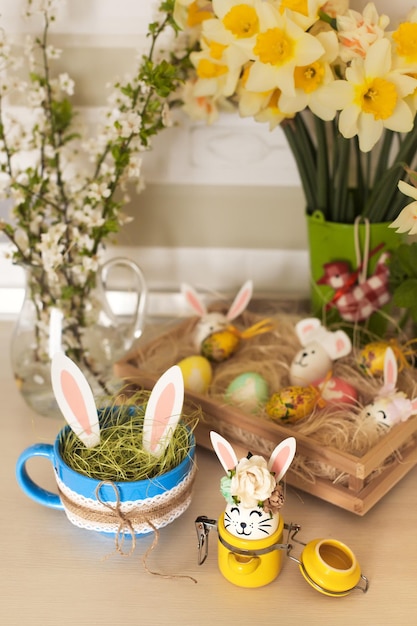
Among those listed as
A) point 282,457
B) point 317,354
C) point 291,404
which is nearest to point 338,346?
point 317,354

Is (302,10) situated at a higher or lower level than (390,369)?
higher

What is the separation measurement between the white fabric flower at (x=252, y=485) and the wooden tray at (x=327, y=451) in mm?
113

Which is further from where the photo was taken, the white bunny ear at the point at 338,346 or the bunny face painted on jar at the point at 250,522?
the white bunny ear at the point at 338,346

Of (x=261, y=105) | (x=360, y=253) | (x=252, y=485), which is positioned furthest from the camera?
(x=360, y=253)

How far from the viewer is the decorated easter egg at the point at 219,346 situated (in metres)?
1.02

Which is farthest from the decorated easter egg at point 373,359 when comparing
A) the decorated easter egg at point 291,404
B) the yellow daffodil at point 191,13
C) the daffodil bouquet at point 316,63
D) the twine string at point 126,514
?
the yellow daffodil at point 191,13

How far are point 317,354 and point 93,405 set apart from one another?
313 millimetres

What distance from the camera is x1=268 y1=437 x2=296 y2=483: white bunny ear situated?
732 millimetres

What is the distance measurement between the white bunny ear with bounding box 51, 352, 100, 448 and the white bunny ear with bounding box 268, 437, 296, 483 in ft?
0.61

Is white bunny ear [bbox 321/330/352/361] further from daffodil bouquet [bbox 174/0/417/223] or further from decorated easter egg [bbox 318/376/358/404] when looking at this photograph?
daffodil bouquet [bbox 174/0/417/223]

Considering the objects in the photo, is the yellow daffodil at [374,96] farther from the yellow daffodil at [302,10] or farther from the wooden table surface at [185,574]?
the wooden table surface at [185,574]

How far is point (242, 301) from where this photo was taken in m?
1.08

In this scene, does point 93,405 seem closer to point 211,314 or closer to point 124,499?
point 124,499

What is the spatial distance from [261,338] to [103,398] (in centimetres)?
30
